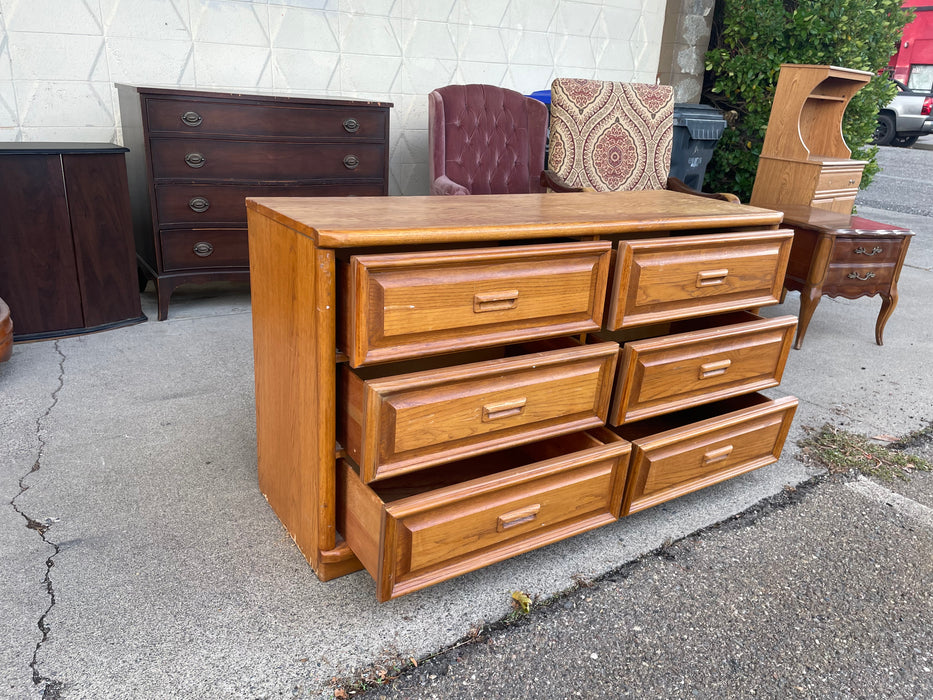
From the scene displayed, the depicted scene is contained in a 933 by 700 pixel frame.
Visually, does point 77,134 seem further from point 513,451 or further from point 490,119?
point 513,451

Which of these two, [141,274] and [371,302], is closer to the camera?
[371,302]

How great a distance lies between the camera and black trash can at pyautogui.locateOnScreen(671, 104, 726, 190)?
175 inches

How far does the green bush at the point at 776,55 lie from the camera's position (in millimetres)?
4898

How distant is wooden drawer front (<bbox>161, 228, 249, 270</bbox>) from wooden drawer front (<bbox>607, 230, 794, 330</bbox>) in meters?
2.11

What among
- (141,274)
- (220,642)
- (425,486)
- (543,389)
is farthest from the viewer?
(141,274)

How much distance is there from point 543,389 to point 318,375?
49 centimetres

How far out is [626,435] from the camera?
73.8 inches

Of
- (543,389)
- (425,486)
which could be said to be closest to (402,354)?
(543,389)

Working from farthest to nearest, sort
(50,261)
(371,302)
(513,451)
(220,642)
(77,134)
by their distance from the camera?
(77,134), (50,261), (513,451), (220,642), (371,302)

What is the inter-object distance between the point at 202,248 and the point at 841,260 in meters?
2.94

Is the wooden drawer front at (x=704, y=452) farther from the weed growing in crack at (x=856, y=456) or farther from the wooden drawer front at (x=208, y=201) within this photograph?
the wooden drawer front at (x=208, y=201)

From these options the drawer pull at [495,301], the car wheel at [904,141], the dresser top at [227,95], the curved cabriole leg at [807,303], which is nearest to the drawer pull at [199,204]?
the dresser top at [227,95]

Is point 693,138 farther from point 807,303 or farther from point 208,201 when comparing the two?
point 208,201

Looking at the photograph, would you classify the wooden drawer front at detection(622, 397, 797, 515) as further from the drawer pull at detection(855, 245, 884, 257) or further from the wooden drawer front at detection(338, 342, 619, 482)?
the drawer pull at detection(855, 245, 884, 257)
